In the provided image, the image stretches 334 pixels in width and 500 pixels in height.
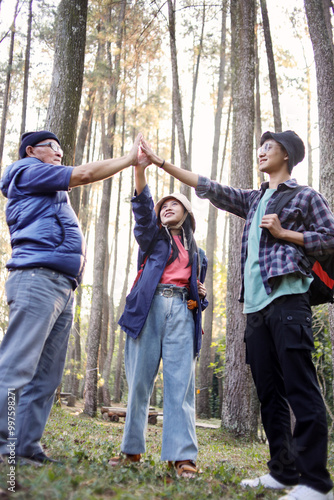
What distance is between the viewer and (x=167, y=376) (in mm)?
3518

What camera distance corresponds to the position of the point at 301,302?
283 centimetres

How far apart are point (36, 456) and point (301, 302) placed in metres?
1.98

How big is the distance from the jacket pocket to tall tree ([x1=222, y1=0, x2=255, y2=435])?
5.17m

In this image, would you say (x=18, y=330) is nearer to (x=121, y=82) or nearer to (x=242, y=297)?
(x=242, y=297)

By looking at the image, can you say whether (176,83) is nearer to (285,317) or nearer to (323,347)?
(323,347)

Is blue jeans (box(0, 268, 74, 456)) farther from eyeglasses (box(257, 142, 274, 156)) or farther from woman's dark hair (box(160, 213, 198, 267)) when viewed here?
eyeglasses (box(257, 142, 274, 156))

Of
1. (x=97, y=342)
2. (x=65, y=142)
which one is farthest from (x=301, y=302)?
(x=97, y=342)

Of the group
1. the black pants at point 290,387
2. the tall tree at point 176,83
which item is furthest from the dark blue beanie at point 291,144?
the tall tree at point 176,83

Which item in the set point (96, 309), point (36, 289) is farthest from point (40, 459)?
point (96, 309)

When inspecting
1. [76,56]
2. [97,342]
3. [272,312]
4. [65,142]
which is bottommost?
[97,342]

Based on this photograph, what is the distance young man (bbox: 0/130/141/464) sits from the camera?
2807mm

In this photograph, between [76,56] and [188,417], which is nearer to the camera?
[188,417]

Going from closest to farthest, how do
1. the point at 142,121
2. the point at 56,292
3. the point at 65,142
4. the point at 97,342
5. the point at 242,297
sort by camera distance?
1. the point at 56,292
2. the point at 242,297
3. the point at 65,142
4. the point at 97,342
5. the point at 142,121

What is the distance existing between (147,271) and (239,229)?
4831 mm
